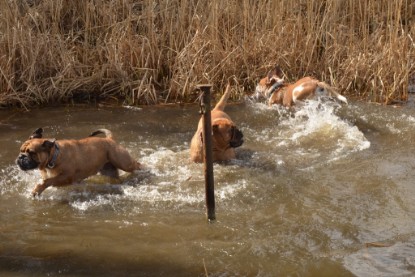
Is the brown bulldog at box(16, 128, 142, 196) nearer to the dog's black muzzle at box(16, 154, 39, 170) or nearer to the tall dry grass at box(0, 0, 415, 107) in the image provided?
the dog's black muzzle at box(16, 154, 39, 170)

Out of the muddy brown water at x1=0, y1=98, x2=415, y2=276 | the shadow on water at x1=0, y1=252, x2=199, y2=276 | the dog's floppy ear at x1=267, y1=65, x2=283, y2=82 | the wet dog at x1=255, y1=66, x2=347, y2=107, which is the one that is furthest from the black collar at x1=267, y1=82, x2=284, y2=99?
the shadow on water at x1=0, y1=252, x2=199, y2=276

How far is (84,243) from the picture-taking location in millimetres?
4832

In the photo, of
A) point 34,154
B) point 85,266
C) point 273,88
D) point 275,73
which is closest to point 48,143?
point 34,154

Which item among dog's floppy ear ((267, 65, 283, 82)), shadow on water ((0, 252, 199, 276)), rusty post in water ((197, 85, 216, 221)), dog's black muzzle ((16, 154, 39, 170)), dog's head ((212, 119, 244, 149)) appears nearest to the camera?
shadow on water ((0, 252, 199, 276))

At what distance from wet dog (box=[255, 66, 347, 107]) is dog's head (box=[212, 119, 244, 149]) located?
270 cm

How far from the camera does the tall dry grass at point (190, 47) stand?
9.68m

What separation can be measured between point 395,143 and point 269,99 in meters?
2.61

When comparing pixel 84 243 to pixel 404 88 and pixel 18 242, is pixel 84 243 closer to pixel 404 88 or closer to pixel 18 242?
pixel 18 242

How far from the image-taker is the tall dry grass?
968 centimetres

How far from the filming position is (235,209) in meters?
5.54

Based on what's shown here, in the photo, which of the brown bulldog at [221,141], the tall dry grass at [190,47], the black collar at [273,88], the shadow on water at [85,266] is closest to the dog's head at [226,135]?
the brown bulldog at [221,141]

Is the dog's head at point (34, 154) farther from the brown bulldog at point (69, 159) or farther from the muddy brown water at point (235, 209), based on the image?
the muddy brown water at point (235, 209)

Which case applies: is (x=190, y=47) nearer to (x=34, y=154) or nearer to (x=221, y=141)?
(x=221, y=141)

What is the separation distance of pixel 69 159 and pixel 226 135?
187cm
